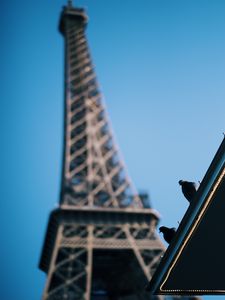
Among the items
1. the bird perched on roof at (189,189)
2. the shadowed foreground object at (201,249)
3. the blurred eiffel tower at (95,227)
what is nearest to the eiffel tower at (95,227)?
the blurred eiffel tower at (95,227)

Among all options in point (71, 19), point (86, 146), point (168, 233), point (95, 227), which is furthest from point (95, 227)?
point (71, 19)

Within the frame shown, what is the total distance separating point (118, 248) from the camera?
1027 inches

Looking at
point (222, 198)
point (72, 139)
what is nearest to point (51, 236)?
point (72, 139)

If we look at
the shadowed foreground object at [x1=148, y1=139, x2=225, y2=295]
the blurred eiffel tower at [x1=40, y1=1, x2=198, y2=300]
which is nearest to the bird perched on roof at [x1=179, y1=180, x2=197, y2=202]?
the shadowed foreground object at [x1=148, y1=139, x2=225, y2=295]

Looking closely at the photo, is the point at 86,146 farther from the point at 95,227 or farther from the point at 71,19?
the point at 71,19

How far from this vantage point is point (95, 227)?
27312 mm

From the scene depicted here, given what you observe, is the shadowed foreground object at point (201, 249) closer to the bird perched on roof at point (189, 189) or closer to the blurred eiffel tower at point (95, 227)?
the bird perched on roof at point (189, 189)

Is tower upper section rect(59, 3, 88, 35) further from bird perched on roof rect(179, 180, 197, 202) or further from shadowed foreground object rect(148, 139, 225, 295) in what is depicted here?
bird perched on roof rect(179, 180, 197, 202)

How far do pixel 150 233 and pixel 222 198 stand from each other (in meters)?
24.7

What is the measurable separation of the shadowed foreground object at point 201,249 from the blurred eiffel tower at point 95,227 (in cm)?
1817

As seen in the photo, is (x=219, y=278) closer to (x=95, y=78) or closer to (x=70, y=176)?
(x=70, y=176)

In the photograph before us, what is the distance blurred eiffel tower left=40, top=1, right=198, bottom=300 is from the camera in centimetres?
2458

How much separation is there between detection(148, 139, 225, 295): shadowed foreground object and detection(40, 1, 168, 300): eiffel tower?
18.2m

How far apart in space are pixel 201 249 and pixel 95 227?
904 inches
